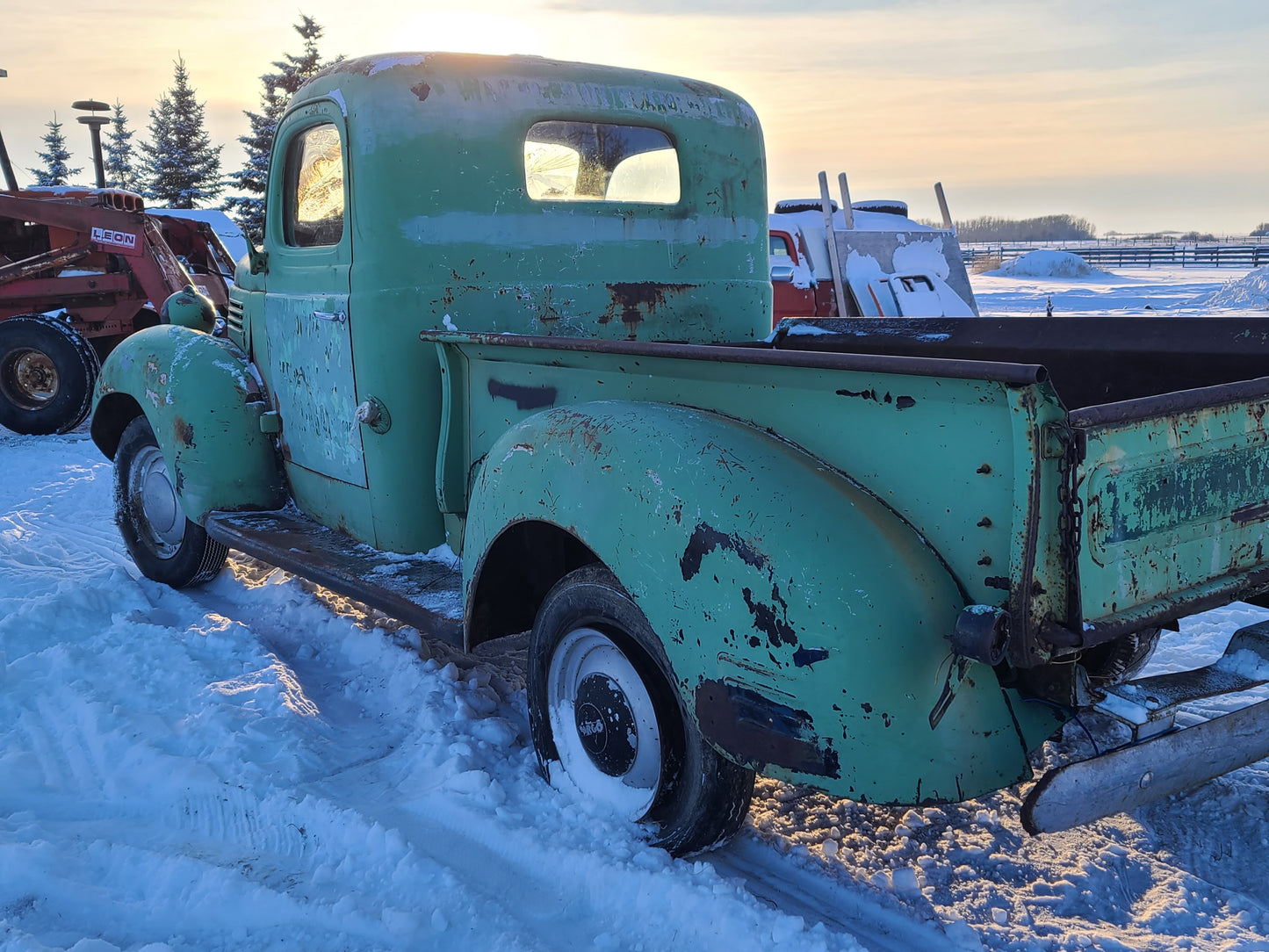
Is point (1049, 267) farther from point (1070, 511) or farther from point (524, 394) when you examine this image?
point (1070, 511)

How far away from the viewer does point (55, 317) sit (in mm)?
9602

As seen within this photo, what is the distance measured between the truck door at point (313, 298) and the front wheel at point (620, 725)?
51.3 inches

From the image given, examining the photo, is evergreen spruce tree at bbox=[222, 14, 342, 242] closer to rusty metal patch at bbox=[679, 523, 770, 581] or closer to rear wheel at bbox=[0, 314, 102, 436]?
rear wheel at bbox=[0, 314, 102, 436]

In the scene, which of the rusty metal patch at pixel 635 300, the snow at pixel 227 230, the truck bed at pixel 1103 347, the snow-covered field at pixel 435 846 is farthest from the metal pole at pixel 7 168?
the truck bed at pixel 1103 347

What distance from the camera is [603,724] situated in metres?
2.65

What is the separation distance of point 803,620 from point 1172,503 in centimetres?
83

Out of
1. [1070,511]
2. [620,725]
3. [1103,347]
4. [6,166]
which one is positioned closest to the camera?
[1070,511]

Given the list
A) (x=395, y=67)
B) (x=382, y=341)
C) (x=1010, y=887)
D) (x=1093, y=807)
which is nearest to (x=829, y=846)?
(x=1010, y=887)

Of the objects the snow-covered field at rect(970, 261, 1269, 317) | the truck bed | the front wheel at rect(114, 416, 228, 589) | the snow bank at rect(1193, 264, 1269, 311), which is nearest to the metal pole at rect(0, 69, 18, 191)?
the front wheel at rect(114, 416, 228, 589)

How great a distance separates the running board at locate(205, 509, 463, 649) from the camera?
10.3ft

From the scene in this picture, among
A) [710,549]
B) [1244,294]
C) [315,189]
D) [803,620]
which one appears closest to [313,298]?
[315,189]

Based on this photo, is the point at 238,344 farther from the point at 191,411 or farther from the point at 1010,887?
the point at 1010,887

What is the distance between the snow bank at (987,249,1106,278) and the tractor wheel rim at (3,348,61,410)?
1246 inches

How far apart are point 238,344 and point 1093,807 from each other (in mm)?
4068
